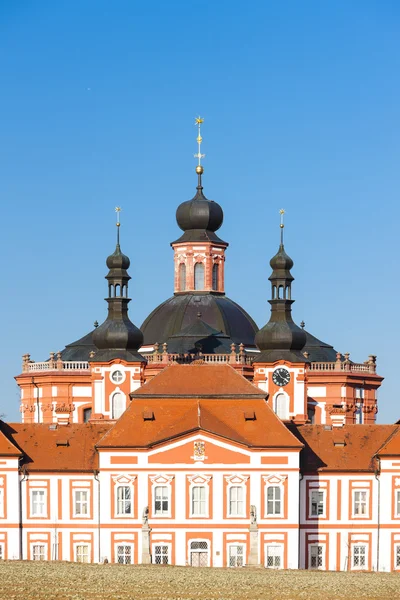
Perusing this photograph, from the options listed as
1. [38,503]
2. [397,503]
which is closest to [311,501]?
[397,503]

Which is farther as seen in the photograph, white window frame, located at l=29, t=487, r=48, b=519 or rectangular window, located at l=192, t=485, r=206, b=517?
white window frame, located at l=29, t=487, r=48, b=519

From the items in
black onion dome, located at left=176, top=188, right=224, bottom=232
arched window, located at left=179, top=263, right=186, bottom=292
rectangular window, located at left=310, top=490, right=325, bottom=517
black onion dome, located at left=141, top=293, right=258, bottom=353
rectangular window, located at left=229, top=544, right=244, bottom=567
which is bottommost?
rectangular window, located at left=229, top=544, right=244, bottom=567

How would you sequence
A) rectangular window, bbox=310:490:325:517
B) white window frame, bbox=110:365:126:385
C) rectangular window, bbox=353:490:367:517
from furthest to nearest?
white window frame, bbox=110:365:126:385 < rectangular window, bbox=353:490:367:517 < rectangular window, bbox=310:490:325:517

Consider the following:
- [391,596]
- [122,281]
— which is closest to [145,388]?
[122,281]

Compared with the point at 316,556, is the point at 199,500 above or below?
above

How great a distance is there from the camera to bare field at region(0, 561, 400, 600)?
99250 mm

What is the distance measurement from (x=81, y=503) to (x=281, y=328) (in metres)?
24.8

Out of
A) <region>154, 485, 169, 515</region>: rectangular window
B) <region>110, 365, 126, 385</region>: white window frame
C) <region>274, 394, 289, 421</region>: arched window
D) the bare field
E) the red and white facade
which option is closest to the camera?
the bare field

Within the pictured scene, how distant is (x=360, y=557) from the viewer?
414 ft

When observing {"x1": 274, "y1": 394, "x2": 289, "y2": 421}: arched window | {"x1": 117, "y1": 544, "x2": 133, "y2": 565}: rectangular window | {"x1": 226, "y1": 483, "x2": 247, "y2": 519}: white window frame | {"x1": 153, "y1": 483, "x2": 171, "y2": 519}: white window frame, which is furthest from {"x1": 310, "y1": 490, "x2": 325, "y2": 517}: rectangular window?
Answer: {"x1": 274, "y1": 394, "x2": 289, "y2": 421}: arched window

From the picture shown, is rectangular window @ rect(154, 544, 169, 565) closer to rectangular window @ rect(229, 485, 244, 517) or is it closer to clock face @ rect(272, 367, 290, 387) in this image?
rectangular window @ rect(229, 485, 244, 517)

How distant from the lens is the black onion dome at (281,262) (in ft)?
489

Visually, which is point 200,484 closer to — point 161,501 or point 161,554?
point 161,501

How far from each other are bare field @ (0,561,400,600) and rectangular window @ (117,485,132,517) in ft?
29.8
